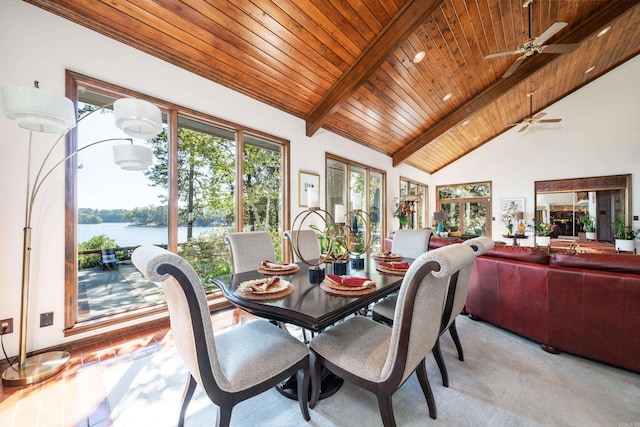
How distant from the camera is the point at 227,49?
2697mm

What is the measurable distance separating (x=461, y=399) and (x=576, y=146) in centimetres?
817

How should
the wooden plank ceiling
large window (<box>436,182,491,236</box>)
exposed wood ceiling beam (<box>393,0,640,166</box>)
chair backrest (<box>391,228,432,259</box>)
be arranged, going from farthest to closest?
large window (<box>436,182,491,236</box>)
exposed wood ceiling beam (<box>393,0,640,166</box>)
chair backrest (<box>391,228,432,259</box>)
the wooden plank ceiling

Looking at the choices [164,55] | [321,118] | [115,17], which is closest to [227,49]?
[164,55]

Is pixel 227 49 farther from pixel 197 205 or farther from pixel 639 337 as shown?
pixel 639 337

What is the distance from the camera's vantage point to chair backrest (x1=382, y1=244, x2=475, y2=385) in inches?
38.0

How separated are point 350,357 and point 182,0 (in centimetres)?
307

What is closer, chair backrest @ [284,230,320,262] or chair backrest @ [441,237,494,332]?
chair backrest @ [441,237,494,332]

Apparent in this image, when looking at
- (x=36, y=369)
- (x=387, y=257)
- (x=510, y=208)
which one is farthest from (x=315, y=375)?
(x=510, y=208)

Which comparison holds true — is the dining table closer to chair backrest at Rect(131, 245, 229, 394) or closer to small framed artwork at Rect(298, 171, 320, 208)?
chair backrest at Rect(131, 245, 229, 394)

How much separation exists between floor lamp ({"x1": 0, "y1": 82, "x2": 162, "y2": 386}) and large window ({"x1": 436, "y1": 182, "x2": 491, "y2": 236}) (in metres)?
7.98

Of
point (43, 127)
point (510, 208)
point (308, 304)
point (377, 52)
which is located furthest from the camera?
point (510, 208)

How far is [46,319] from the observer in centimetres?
200

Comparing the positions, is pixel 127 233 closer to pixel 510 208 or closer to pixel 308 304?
pixel 308 304

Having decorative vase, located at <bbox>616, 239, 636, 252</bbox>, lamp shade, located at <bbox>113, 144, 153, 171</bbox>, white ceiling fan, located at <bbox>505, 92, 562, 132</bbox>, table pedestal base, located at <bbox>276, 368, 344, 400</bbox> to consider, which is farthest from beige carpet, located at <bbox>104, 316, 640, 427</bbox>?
decorative vase, located at <bbox>616, 239, 636, 252</bbox>
